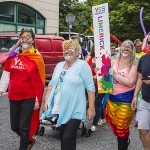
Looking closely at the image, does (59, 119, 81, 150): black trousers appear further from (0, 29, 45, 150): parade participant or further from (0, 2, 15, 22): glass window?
(0, 2, 15, 22): glass window

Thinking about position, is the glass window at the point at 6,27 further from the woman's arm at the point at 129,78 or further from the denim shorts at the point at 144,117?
the denim shorts at the point at 144,117

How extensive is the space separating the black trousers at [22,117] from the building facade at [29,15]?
15656 millimetres

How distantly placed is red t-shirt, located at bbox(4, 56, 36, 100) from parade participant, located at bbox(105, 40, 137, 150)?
Answer: 109 centimetres

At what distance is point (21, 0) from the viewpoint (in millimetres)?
21594

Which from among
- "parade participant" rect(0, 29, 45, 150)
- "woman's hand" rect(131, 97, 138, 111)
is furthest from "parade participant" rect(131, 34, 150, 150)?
"parade participant" rect(0, 29, 45, 150)

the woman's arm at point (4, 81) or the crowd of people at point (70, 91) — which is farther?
the woman's arm at point (4, 81)

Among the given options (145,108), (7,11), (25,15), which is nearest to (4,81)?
(145,108)

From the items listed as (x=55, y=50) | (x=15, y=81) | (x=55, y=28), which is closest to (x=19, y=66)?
(x=15, y=81)

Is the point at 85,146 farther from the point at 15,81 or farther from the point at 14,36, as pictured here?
the point at 14,36

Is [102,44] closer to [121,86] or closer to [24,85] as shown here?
[121,86]

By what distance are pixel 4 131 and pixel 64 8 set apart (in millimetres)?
24349

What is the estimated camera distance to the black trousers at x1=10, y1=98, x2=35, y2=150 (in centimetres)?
468

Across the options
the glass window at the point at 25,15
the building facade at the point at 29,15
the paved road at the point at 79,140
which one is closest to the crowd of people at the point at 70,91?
the paved road at the point at 79,140

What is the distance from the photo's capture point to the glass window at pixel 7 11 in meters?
20.5
